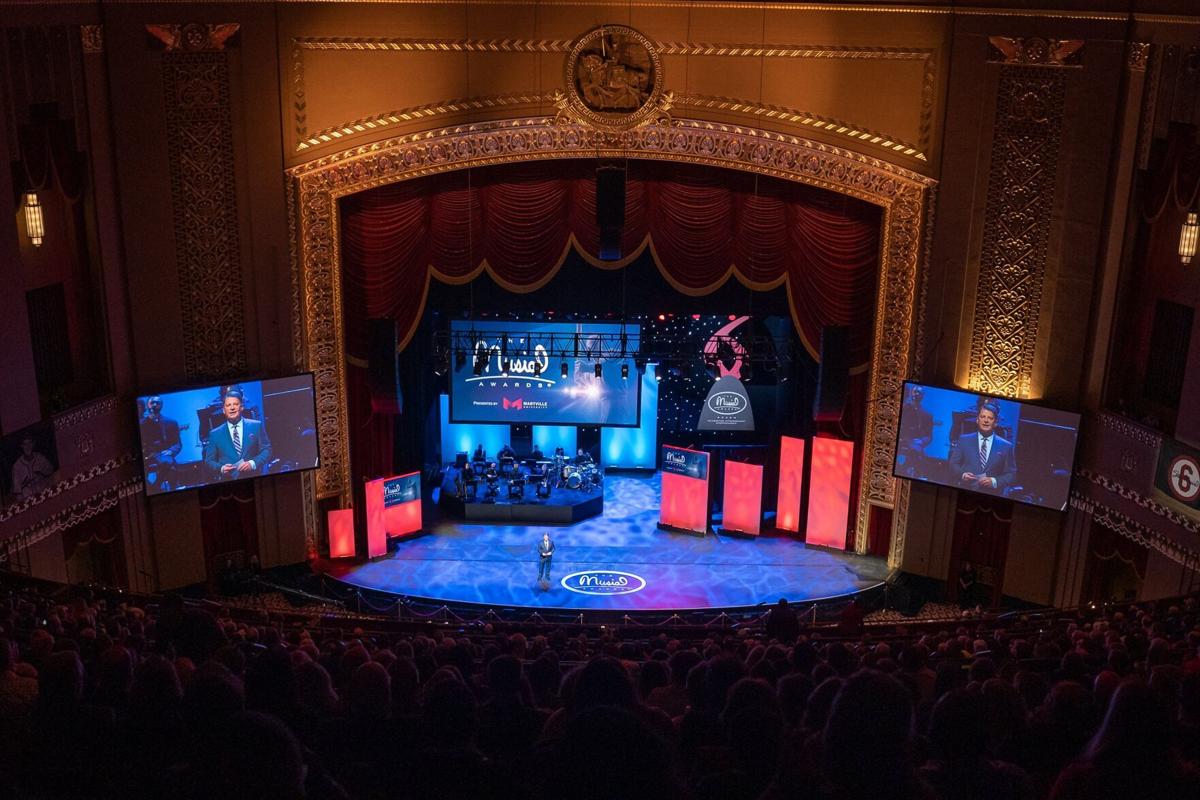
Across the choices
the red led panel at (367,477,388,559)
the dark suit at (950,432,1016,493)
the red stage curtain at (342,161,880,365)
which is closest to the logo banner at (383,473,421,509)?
the red led panel at (367,477,388,559)

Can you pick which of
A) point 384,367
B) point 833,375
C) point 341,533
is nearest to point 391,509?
point 341,533

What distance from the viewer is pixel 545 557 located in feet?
45.3

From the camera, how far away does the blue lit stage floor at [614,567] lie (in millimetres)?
13594

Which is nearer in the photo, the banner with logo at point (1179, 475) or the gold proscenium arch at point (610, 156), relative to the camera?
the banner with logo at point (1179, 475)

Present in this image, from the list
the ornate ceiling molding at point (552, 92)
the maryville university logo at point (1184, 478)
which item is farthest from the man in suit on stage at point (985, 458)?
the ornate ceiling molding at point (552, 92)

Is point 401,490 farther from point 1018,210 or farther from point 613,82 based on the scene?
point 1018,210

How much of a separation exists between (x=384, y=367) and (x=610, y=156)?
419cm

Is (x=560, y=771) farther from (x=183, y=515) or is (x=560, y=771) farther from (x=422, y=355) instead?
(x=422, y=355)

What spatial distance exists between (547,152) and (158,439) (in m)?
6.00

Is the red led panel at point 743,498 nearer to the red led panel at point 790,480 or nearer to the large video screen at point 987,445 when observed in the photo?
the red led panel at point 790,480

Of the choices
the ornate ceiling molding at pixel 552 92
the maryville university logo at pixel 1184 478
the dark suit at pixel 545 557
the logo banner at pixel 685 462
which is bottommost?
the dark suit at pixel 545 557

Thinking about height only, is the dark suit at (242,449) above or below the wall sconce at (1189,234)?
below

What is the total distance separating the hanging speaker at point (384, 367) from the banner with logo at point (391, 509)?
3.62 ft

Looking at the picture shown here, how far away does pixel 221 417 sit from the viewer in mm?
13055
